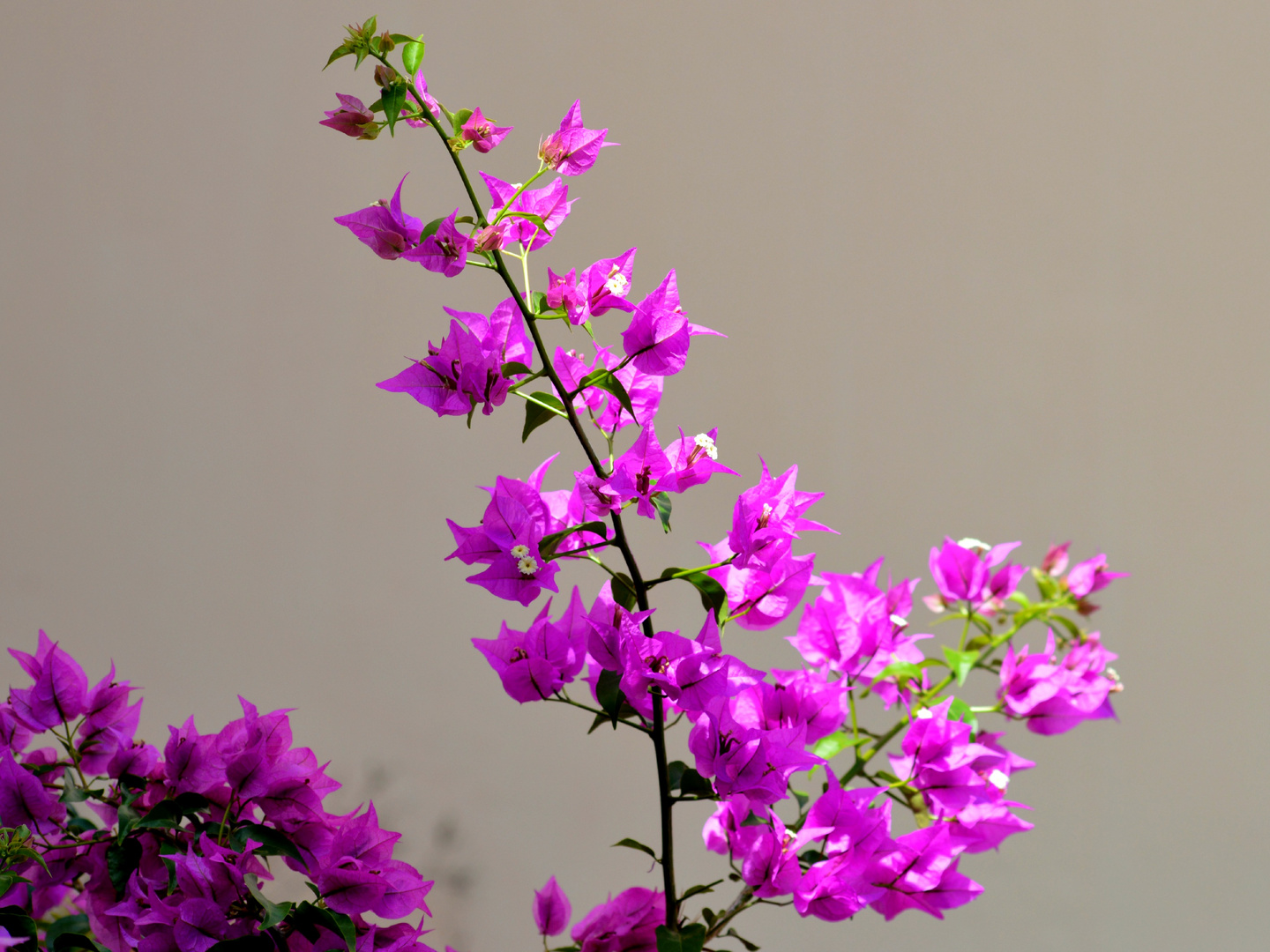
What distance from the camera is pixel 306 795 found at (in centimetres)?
68

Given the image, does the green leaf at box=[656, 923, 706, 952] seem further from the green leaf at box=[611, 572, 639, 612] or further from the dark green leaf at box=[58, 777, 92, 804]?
the dark green leaf at box=[58, 777, 92, 804]

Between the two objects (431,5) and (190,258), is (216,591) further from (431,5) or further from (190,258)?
(431,5)

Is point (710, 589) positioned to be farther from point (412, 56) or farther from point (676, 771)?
point (412, 56)

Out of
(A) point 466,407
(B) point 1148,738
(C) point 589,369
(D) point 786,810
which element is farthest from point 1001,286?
(A) point 466,407

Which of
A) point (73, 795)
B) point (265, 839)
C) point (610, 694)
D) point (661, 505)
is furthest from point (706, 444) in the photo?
point (73, 795)

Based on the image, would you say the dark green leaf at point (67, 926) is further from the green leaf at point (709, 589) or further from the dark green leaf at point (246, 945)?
the green leaf at point (709, 589)

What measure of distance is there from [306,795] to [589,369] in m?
0.36

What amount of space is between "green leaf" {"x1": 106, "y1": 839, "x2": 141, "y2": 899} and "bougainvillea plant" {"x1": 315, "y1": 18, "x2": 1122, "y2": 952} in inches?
11.0

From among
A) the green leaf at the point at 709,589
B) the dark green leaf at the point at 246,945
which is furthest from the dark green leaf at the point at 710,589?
the dark green leaf at the point at 246,945

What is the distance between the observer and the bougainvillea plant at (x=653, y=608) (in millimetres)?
614

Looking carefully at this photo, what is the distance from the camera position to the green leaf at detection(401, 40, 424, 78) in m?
0.59

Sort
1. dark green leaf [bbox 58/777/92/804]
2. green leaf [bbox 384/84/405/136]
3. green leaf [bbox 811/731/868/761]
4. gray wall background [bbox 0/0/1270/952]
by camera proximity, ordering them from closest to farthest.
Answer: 1. green leaf [bbox 384/84/405/136]
2. dark green leaf [bbox 58/777/92/804]
3. green leaf [bbox 811/731/868/761]
4. gray wall background [bbox 0/0/1270/952]

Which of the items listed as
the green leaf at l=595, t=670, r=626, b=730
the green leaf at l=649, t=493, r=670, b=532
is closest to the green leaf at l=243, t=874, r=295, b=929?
the green leaf at l=595, t=670, r=626, b=730

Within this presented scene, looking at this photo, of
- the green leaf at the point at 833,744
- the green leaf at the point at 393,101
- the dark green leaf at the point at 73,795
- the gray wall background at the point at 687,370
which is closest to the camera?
the green leaf at the point at 393,101
